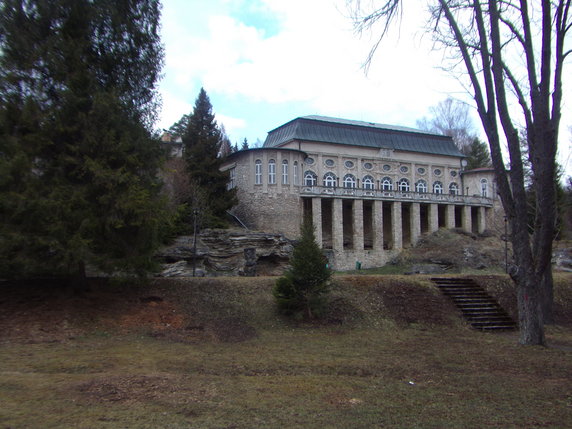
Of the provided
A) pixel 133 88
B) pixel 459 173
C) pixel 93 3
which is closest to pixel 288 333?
pixel 133 88

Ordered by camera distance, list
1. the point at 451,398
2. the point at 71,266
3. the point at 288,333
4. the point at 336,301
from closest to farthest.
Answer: the point at 451,398, the point at 71,266, the point at 288,333, the point at 336,301

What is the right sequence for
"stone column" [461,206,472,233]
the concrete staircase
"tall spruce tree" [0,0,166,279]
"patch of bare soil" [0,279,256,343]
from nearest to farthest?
"tall spruce tree" [0,0,166,279] → "patch of bare soil" [0,279,256,343] → the concrete staircase → "stone column" [461,206,472,233]

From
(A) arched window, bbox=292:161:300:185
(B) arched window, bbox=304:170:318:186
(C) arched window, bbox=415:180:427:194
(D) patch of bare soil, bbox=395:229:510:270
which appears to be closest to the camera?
(D) patch of bare soil, bbox=395:229:510:270

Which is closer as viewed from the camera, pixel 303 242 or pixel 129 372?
pixel 129 372

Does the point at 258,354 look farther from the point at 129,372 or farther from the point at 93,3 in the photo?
the point at 93,3

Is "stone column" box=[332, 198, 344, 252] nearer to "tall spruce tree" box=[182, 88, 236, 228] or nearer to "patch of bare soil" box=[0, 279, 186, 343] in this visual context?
"tall spruce tree" box=[182, 88, 236, 228]

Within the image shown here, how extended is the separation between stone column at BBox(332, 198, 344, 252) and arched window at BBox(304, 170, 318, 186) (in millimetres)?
4053

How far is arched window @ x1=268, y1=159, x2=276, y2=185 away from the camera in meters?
42.5

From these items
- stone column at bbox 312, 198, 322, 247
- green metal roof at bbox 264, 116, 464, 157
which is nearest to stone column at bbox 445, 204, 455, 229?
green metal roof at bbox 264, 116, 464, 157

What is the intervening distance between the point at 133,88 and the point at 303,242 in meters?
8.27

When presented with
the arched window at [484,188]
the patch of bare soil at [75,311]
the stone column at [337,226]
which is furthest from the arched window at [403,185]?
the patch of bare soil at [75,311]

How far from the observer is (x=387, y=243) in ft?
163

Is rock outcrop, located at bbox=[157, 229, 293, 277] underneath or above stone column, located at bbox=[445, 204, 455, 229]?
Result: underneath

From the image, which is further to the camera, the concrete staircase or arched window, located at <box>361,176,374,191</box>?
arched window, located at <box>361,176,374,191</box>
